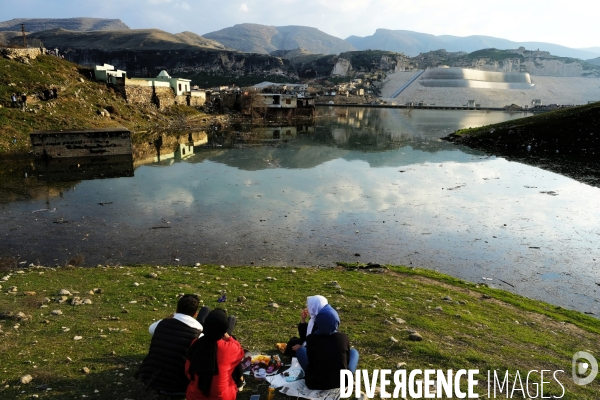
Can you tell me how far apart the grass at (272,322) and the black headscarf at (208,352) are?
2.87 ft

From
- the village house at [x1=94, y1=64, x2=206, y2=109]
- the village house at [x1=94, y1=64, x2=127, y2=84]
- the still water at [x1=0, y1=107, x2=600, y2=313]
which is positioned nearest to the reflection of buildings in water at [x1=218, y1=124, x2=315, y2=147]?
the still water at [x1=0, y1=107, x2=600, y2=313]

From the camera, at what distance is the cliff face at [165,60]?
172 metres

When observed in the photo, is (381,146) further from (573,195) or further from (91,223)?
(91,223)

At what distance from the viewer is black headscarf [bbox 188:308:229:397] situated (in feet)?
15.4

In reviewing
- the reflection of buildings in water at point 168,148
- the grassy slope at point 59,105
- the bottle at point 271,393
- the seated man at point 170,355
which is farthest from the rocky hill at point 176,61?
the bottle at point 271,393

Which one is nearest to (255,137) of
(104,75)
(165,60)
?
(104,75)

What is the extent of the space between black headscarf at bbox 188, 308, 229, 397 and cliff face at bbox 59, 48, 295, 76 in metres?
179

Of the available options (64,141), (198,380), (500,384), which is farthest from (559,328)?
(64,141)

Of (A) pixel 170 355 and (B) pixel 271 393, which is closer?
(A) pixel 170 355

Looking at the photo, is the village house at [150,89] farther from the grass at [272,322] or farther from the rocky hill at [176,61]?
the rocky hill at [176,61]

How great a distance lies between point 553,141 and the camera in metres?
37.5

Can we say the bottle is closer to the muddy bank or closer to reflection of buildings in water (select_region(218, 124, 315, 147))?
the muddy bank

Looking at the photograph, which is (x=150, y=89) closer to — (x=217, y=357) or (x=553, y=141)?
(x=553, y=141)

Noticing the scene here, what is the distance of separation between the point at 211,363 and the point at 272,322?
2.97 meters
